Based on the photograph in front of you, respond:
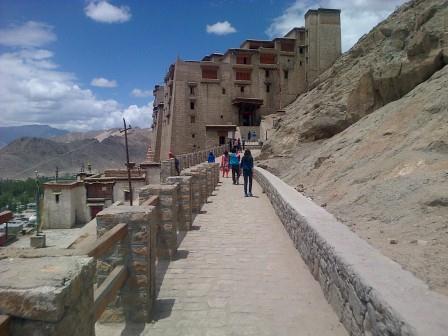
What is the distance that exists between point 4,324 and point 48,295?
23 centimetres

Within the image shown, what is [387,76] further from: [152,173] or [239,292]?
[152,173]

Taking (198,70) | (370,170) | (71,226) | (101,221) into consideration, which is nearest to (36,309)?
(101,221)

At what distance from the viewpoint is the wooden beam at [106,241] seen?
121 inches

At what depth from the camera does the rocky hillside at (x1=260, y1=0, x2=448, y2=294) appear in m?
5.36

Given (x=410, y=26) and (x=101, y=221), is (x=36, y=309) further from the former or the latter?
(x=410, y=26)

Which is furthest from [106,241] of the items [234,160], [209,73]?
[209,73]

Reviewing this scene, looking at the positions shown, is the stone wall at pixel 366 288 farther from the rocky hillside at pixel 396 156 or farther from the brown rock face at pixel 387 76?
the brown rock face at pixel 387 76

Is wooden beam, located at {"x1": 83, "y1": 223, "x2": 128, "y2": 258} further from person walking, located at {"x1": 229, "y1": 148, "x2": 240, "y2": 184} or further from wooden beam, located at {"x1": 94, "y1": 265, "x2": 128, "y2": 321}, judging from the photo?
person walking, located at {"x1": 229, "y1": 148, "x2": 240, "y2": 184}

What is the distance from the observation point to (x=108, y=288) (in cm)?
349

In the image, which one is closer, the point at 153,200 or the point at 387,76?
the point at 153,200

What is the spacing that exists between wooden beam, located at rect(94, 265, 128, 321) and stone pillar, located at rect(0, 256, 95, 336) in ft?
1.86

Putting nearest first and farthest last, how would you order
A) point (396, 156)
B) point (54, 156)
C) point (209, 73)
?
point (396, 156) → point (209, 73) → point (54, 156)

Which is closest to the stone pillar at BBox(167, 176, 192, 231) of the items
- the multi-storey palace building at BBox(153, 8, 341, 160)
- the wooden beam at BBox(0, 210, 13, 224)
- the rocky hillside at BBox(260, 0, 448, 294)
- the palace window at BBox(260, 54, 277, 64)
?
the rocky hillside at BBox(260, 0, 448, 294)

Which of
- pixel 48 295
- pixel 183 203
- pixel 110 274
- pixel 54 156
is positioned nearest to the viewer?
pixel 48 295
